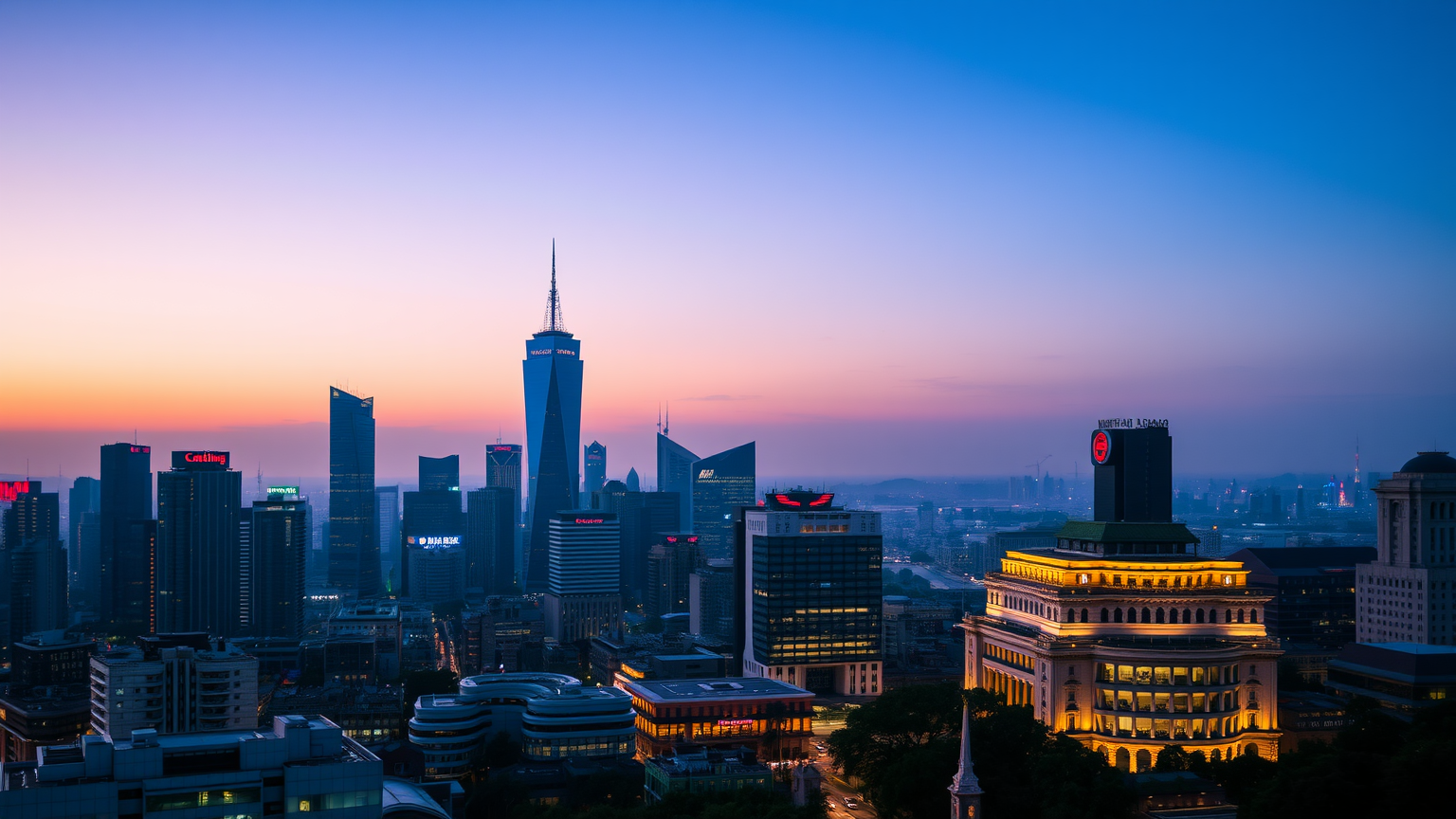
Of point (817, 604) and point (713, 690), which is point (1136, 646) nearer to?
point (713, 690)

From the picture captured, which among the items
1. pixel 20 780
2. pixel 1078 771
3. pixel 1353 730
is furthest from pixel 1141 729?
pixel 20 780

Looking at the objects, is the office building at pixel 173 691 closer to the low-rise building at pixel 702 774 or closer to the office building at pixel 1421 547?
the low-rise building at pixel 702 774

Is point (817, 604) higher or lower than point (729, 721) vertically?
higher

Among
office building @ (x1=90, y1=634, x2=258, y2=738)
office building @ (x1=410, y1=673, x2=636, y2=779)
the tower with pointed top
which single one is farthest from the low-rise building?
office building @ (x1=90, y1=634, x2=258, y2=738)

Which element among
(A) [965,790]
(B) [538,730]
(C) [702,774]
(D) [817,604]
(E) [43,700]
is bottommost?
(E) [43,700]

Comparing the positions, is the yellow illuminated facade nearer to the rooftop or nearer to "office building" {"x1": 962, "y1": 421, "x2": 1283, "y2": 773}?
"office building" {"x1": 962, "y1": 421, "x2": 1283, "y2": 773}

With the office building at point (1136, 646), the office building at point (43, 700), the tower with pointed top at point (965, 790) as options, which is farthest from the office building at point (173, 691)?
the tower with pointed top at point (965, 790)

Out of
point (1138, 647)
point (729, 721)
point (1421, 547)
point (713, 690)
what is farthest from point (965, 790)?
point (1421, 547)

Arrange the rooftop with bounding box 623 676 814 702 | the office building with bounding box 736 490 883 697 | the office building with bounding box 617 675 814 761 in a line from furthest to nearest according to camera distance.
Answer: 1. the office building with bounding box 736 490 883 697
2. the rooftop with bounding box 623 676 814 702
3. the office building with bounding box 617 675 814 761
